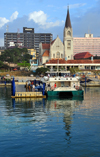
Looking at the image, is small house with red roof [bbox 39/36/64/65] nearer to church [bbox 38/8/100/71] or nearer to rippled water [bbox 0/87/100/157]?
church [bbox 38/8/100/71]

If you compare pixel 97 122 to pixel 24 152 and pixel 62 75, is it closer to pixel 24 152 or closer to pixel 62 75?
pixel 24 152

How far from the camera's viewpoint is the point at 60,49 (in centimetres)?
16675

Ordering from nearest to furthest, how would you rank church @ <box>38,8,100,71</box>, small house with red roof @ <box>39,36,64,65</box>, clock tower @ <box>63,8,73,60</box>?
church @ <box>38,8,100,71</box>
small house with red roof @ <box>39,36,64,65</box>
clock tower @ <box>63,8,73,60</box>

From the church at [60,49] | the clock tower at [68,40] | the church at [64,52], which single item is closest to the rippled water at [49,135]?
the church at [64,52]

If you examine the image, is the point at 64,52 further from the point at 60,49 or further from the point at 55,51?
the point at 55,51

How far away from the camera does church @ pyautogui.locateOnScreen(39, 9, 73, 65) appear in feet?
544

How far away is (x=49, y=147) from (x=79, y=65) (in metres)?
132

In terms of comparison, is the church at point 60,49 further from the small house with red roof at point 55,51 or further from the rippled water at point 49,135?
the rippled water at point 49,135

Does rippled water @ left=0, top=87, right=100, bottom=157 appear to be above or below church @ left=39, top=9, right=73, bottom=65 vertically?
below

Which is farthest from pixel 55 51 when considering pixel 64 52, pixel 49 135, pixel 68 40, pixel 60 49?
pixel 49 135

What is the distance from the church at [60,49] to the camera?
544ft

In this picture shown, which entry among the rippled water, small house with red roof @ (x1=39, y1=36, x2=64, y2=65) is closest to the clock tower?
small house with red roof @ (x1=39, y1=36, x2=64, y2=65)

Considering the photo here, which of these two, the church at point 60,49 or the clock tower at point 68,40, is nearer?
the church at point 60,49

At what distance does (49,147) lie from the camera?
795 inches
